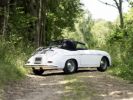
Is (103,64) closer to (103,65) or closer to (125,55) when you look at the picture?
(103,65)

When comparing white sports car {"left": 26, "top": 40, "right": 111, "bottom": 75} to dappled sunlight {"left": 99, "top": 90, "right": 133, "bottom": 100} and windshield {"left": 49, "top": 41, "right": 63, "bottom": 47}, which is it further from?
dappled sunlight {"left": 99, "top": 90, "right": 133, "bottom": 100}

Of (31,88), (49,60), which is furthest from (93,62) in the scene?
(31,88)

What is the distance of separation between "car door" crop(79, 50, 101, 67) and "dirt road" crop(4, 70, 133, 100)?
4506 mm

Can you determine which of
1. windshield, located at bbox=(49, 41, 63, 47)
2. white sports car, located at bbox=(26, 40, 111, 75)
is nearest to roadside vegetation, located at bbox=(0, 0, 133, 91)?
white sports car, located at bbox=(26, 40, 111, 75)

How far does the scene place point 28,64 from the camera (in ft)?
68.9

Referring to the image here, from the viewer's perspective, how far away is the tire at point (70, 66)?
20870 millimetres

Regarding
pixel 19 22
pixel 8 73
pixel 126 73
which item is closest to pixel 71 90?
pixel 8 73

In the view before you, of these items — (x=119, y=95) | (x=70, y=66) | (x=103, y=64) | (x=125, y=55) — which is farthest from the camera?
(x=103, y=64)

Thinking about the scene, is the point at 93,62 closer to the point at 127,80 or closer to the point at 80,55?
→ the point at 80,55

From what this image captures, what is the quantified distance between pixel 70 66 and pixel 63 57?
2.77 feet

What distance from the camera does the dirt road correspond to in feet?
42.9

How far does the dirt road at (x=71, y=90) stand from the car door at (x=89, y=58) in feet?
14.8

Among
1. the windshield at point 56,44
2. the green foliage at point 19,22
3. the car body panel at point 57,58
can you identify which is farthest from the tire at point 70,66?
the green foliage at point 19,22

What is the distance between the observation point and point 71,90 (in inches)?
562
